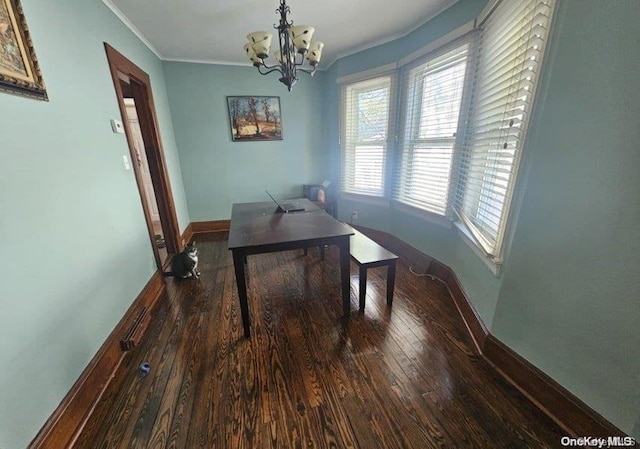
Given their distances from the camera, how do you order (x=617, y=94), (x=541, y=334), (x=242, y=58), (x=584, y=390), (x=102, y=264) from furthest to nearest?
(x=242, y=58) → (x=102, y=264) → (x=541, y=334) → (x=584, y=390) → (x=617, y=94)

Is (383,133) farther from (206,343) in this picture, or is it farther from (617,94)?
(206,343)

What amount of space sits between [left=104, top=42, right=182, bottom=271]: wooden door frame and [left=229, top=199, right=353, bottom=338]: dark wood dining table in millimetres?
982

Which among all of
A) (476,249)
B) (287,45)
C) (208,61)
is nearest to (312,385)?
(476,249)

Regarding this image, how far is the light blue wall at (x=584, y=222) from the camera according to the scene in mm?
884

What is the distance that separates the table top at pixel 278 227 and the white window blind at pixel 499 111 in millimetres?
940

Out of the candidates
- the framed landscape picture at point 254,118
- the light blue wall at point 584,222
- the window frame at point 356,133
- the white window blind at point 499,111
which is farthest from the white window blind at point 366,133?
the light blue wall at point 584,222

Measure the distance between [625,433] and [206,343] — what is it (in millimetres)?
2085

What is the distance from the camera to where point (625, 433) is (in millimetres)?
924

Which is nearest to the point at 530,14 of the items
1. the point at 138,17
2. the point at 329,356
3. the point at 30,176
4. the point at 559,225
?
the point at 559,225

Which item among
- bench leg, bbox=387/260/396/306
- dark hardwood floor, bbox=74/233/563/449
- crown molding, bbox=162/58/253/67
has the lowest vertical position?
dark hardwood floor, bbox=74/233/563/449

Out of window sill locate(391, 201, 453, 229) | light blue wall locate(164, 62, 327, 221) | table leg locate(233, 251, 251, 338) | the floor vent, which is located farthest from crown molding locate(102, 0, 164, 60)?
window sill locate(391, 201, 453, 229)

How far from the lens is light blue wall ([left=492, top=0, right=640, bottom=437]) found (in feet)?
2.89

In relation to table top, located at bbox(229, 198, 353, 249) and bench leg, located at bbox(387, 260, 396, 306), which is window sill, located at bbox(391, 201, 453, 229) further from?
table top, located at bbox(229, 198, 353, 249)

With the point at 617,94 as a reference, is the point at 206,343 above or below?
below
